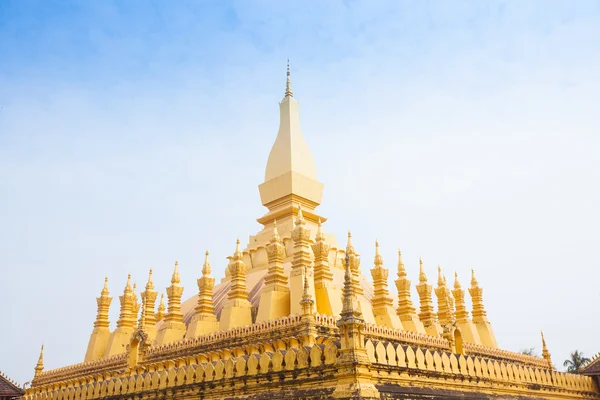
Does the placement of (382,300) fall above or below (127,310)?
below

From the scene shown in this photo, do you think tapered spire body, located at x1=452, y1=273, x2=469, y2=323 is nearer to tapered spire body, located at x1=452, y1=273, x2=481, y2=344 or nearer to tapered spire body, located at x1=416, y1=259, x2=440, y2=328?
tapered spire body, located at x1=452, y1=273, x2=481, y2=344

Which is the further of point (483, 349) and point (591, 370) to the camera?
point (483, 349)

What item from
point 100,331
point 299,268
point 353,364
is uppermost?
point 100,331

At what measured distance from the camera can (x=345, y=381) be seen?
9906 mm

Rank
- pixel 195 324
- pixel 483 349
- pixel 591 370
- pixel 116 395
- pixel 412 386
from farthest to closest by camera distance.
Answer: pixel 483 349, pixel 195 324, pixel 591 370, pixel 116 395, pixel 412 386

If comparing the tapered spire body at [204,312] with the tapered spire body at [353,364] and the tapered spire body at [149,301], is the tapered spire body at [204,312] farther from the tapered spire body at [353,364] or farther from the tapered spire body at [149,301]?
the tapered spire body at [353,364]

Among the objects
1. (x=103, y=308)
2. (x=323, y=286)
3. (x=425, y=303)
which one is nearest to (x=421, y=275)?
(x=425, y=303)

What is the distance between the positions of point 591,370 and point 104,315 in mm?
20061

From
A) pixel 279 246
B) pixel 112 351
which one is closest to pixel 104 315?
pixel 112 351

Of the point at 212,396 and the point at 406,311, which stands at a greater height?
the point at 406,311

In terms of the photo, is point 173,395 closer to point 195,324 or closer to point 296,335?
point 296,335

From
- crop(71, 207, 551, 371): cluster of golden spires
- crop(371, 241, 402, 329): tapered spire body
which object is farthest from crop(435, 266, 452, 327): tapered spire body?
crop(371, 241, 402, 329): tapered spire body

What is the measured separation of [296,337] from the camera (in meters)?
15.3

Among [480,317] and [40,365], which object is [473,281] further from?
[40,365]
